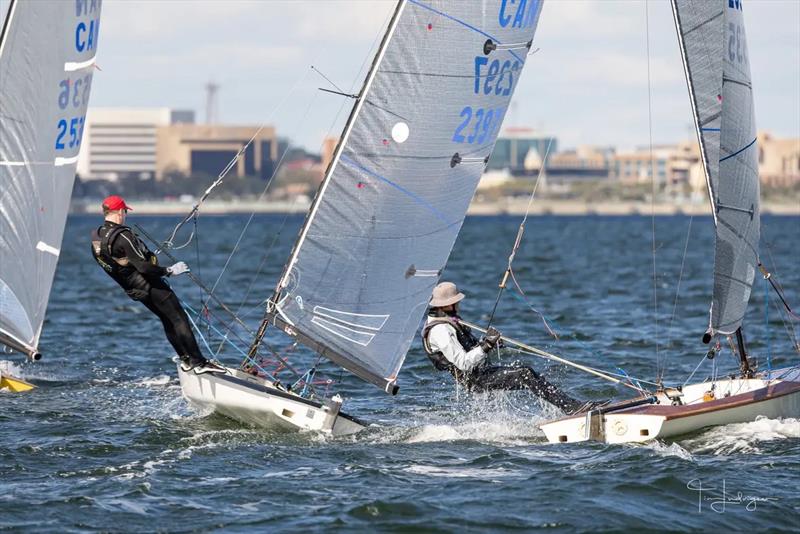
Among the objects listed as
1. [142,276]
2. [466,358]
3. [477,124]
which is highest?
[477,124]

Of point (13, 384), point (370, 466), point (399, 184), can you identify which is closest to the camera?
point (370, 466)

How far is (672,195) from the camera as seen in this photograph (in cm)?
16262

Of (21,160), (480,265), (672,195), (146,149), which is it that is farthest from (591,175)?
(21,160)

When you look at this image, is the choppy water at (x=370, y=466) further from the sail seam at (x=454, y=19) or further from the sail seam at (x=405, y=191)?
the sail seam at (x=454, y=19)

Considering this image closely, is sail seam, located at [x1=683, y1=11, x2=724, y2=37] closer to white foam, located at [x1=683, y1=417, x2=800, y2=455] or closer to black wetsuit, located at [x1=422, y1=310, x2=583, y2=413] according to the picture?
black wetsuit, located at [x1=422, y1=310, x2=583, y2=413]

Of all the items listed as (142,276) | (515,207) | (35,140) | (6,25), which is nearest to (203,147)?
(515,207)

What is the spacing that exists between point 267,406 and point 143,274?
1.56m

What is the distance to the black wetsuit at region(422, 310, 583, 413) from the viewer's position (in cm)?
1138

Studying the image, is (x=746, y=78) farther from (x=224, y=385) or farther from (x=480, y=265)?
(x=480, y=265)

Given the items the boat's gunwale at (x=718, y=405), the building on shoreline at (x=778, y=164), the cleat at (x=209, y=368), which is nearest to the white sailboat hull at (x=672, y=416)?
the boat's gunwale at (x=718, y=405)

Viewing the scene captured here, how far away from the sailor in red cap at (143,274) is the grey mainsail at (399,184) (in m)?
0.83

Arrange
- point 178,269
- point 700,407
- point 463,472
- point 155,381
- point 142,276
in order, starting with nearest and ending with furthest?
point 463,472, point 700,407, point 178,269, point 142,276, point 155,381

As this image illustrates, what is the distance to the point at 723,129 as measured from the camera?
451 inches

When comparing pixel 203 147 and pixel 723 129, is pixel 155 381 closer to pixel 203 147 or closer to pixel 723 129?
pixel 723 129
